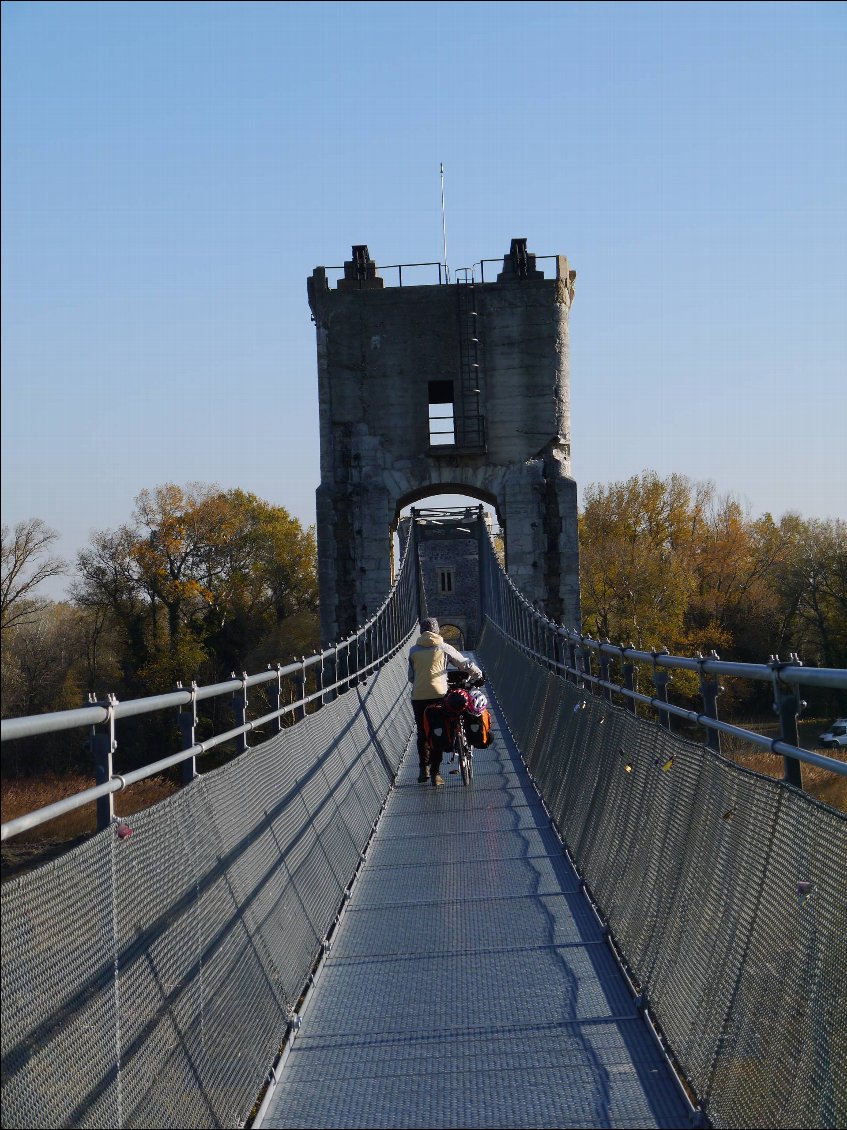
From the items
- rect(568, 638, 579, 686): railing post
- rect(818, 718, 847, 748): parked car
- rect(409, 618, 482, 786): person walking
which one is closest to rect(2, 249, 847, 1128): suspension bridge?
rect(568, 638, 579, 686): railing post

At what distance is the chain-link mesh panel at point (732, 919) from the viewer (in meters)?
3.10

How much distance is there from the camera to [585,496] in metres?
65.3

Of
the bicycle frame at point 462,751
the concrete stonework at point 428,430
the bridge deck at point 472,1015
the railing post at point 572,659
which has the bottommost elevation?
the bridge deck at point 472,1015

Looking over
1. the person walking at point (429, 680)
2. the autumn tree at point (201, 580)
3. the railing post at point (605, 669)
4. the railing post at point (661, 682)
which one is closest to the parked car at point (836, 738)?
the railing post at point (661, 682)

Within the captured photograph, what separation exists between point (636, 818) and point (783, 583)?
167 feet

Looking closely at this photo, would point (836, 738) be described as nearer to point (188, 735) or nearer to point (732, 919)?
point (732, 919)

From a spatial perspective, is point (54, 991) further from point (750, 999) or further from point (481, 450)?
point (481, 450)

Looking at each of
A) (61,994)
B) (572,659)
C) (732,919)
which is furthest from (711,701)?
(572,659)

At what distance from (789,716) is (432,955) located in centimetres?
276

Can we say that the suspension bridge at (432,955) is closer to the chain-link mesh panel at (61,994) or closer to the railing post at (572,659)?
the chain-link mesh panel at (61,994)

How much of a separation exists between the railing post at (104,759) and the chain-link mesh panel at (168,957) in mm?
61

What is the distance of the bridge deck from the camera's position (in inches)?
163

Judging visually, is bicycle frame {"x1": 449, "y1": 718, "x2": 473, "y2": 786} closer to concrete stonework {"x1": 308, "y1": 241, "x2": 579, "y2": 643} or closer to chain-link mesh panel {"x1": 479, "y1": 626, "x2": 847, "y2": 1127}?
Answer: chain-link mesh panel {"x1": 479, "y1": 626, "x2": 847, "y2": 1127}

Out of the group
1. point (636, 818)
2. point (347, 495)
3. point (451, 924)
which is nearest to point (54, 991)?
point (636, 818)
